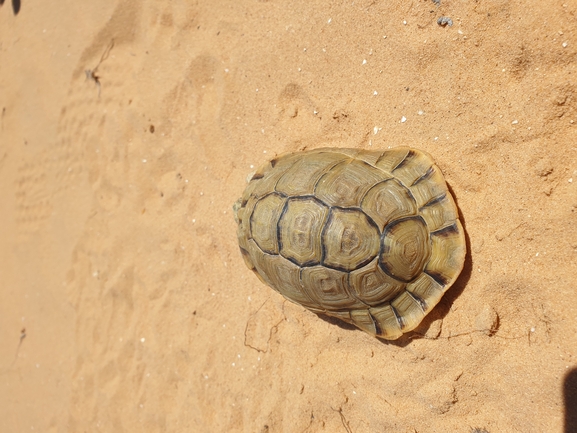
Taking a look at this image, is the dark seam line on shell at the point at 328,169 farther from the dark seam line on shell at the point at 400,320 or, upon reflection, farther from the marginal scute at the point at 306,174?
the dark seam line on shell at the point at 400,320

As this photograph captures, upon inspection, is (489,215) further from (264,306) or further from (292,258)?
(264,306)

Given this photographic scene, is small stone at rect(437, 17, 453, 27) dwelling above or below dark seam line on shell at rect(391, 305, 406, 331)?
above

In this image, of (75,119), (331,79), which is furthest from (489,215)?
(75,119)

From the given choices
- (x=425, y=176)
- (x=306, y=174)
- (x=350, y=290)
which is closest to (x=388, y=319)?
(x=350, y=290)

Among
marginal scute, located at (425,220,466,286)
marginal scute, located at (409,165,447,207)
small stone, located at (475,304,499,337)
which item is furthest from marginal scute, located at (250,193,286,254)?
small stone, located at (475,304,499,337)

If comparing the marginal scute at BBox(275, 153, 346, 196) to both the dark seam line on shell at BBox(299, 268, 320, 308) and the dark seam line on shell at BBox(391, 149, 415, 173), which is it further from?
the dark seam line on shell at BBox(299, 268, 320, 308)

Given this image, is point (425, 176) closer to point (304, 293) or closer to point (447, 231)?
point (447, 231)

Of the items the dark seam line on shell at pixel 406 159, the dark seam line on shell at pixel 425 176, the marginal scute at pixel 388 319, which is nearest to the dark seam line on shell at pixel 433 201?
the dark seam line on shell at pixel 425 176
